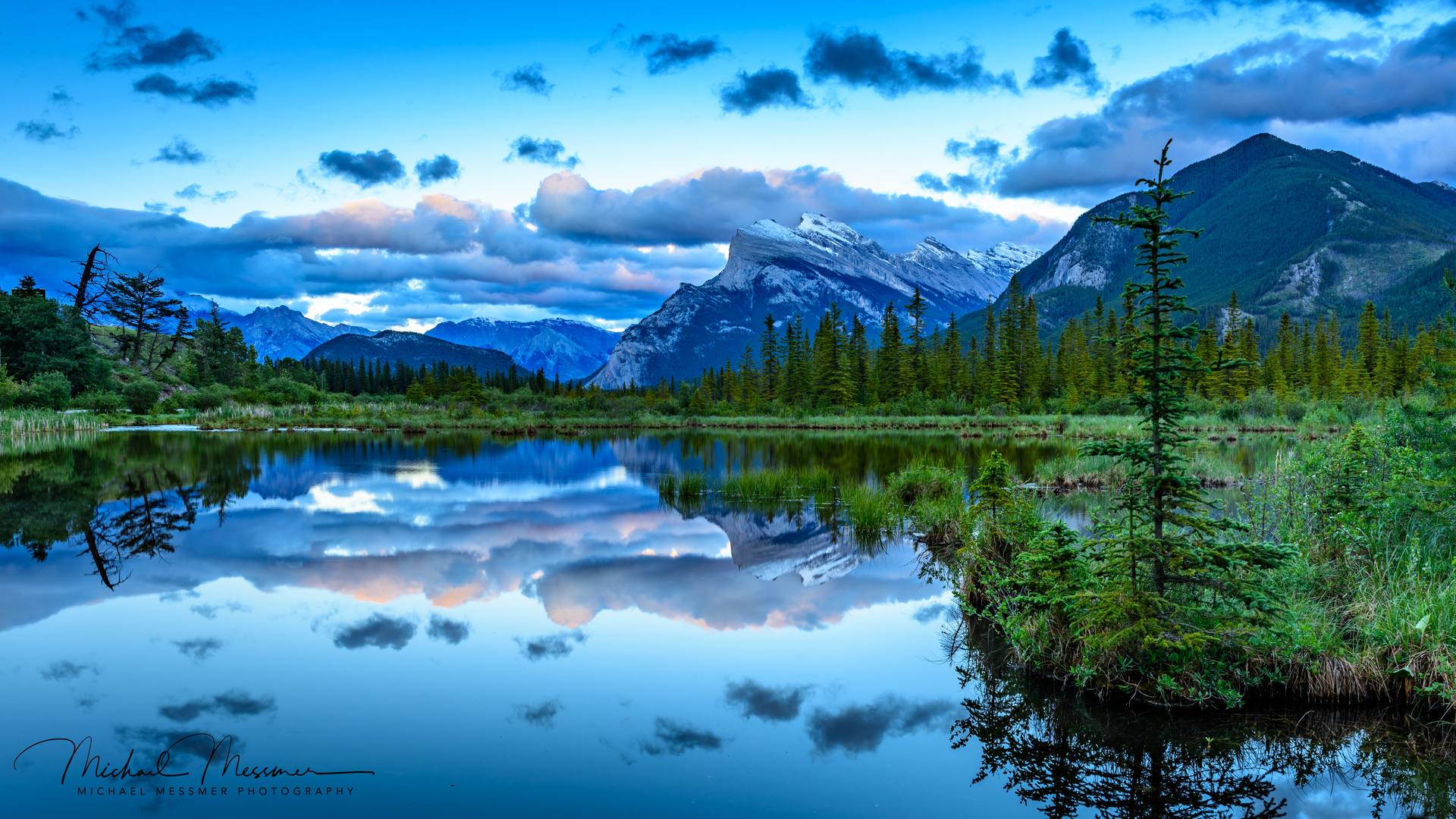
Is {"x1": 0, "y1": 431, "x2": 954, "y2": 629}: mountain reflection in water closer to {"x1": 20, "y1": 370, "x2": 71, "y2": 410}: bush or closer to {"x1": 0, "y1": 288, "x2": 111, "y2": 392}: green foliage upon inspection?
{"x1": 20, "y1": 370, "x2": 71, "y2": 410}: bush

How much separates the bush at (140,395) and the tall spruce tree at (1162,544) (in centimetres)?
8463

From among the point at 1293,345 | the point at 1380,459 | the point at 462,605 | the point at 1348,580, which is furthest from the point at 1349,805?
the point at 1293,345

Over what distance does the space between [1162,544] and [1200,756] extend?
6.01 ft

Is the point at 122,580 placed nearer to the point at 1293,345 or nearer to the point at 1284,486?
the point at 1284,486

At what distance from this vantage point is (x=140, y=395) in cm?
6931

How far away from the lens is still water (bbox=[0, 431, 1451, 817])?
5828 mm

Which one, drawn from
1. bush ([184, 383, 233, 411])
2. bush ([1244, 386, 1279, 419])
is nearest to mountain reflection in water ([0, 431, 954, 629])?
bush ([184, 383, 233, 411])

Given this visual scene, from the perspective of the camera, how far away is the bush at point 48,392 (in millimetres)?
53875

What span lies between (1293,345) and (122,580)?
124 m

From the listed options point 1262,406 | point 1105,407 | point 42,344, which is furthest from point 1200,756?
point 42,344

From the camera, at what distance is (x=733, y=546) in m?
15.8

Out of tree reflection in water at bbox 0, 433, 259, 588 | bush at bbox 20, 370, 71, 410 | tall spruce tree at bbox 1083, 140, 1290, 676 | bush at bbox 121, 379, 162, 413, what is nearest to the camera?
tall spruce tree at bbox 1083, 140, 1290, 676

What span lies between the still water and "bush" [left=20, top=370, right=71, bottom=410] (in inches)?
2037

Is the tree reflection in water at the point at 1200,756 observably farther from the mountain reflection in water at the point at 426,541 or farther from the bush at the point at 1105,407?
the bush at the point at 1105,407
